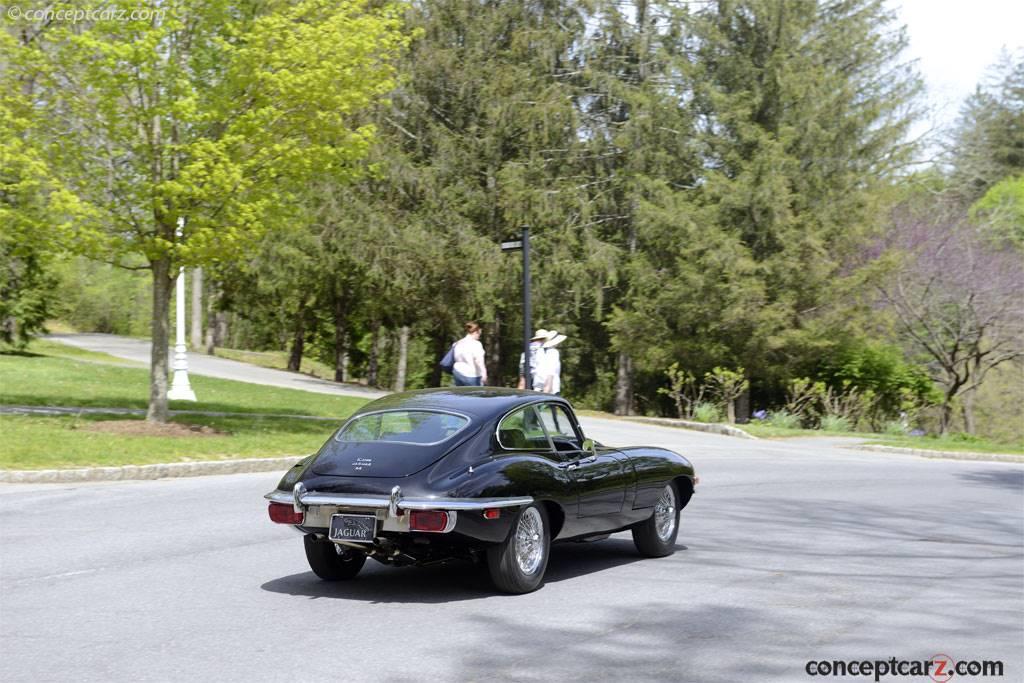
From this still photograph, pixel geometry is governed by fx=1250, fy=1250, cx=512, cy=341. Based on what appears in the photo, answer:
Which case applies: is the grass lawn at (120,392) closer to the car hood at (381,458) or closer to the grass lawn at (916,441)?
the grass lawn at (916,441)

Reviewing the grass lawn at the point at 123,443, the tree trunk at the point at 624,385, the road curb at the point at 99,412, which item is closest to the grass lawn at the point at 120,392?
the road curb at the point at 99,412

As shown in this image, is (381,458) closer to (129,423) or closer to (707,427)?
(129,423)

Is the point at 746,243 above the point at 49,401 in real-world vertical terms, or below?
above

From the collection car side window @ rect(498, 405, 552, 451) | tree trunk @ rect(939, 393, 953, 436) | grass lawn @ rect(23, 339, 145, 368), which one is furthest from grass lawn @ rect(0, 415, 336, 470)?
grass lawn @ rect(23, 339, 145, 368)

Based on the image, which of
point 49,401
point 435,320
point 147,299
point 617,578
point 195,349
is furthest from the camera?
point 147,299

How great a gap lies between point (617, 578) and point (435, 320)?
36.0m

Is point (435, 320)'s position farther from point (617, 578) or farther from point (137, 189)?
point (617, 578)

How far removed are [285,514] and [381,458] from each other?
2.56 feet

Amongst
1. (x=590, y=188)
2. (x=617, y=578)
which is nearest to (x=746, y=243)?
(x=590, y=188)

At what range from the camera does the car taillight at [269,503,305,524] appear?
8445mm

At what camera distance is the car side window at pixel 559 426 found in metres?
9.49

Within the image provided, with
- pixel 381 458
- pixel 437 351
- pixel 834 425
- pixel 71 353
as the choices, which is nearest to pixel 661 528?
pixel 381 458

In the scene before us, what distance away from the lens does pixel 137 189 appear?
20.0 meters

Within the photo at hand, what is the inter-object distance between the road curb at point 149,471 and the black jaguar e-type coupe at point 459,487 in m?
7.50
